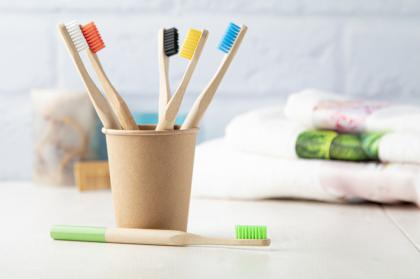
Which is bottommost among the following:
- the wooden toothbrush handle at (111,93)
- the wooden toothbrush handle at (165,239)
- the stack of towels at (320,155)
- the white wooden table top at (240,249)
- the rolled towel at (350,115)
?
the white wooden table top at (240,249)

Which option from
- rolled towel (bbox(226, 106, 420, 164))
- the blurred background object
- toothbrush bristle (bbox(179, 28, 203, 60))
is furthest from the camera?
the blurred background object

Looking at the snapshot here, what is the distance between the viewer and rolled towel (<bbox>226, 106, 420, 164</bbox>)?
0.84 meters

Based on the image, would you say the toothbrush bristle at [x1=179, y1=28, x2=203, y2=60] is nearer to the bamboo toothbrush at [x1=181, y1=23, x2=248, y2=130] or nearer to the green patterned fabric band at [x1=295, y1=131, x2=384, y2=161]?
the bamboo toothbrush at [x1=181, y1=23, x2=248, y2=130]

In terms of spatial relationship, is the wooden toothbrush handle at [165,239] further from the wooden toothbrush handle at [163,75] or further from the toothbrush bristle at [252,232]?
the wooden toothbrush handle at [163,75]

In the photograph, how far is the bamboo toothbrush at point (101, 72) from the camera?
2.16 ft

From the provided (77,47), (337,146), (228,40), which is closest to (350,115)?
(337,146)

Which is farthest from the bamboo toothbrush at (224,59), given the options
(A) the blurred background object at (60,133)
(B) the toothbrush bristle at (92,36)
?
(A) the blurred background object at (60,133)

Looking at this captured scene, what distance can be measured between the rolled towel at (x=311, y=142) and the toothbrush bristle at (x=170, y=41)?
0.28 metres

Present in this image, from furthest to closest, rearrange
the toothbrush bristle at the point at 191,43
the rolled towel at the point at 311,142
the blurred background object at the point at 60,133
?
1. the blurred background object at the point at 60,133
2. the rolled towel at the point at 311,142
3. the toothbrush bristle at the point at 191,43

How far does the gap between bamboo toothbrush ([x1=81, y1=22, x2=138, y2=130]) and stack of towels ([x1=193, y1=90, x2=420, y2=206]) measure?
279 mm

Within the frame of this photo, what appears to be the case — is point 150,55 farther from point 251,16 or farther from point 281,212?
point 281,212

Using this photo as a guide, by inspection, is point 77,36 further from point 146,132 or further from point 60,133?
point 60,133

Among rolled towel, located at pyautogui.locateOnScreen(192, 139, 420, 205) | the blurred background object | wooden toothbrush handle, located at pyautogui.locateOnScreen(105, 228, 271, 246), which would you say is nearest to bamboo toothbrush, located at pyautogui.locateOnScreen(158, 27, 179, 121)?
wooden toothbrush handle, located at pyautogui.locateOnScreen(105, 228, 271, 246)

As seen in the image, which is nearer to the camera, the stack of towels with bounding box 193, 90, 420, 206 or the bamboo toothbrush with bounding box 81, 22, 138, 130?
the bamboo toothbrush with bounding box 81, 22, 138, 130
